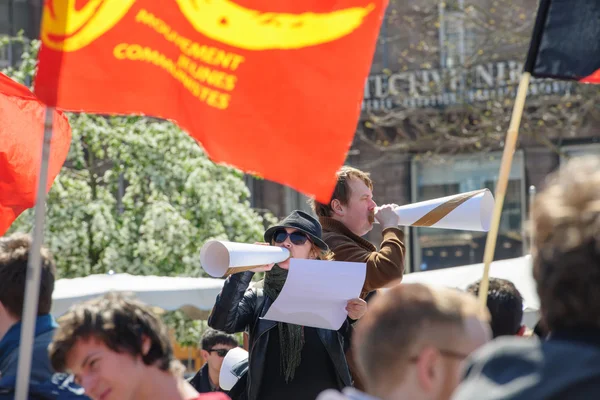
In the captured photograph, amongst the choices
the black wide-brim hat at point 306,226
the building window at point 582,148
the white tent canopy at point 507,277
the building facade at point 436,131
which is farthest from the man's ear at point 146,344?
the building window at point 582,148

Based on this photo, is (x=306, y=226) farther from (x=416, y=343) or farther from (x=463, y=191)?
(x=463, y=191)

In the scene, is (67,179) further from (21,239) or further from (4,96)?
(21,239)

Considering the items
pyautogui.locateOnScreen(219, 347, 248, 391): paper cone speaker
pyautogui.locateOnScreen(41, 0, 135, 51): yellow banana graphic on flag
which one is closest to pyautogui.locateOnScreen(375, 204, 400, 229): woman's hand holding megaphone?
pyautogui.locateOnScreen(219, 347, 248, 391): paper cone speaker

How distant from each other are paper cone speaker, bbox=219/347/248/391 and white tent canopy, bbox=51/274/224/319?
15.4 feet

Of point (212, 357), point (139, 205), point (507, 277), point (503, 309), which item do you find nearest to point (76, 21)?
point (503, 309)

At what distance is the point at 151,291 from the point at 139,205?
5.01 metres

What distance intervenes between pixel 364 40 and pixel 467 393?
1984 millimetres

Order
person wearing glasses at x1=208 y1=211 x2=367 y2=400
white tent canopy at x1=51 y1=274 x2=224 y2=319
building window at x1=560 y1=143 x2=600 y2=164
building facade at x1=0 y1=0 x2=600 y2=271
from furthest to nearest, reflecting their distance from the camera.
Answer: building window at x1=560 y1=143 x2=600 y2=164, building facade at x1=0 y1=0 x2=600 y2=271, white tent canopy at x1=51 y1=274 x2=224 y2=319, person wearing glasses at x1=208 y1=211 x2=367 y2=400

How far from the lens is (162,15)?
12.4ft

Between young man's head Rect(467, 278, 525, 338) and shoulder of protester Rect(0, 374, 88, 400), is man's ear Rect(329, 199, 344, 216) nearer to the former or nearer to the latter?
young man's head Rect(467, 278, 525, 338)

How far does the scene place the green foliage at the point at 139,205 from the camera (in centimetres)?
1456

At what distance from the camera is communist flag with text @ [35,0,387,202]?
3516 mm

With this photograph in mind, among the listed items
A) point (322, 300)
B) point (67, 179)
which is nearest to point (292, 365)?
point (322, 300)

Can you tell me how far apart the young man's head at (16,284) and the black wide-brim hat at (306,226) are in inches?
49.9
